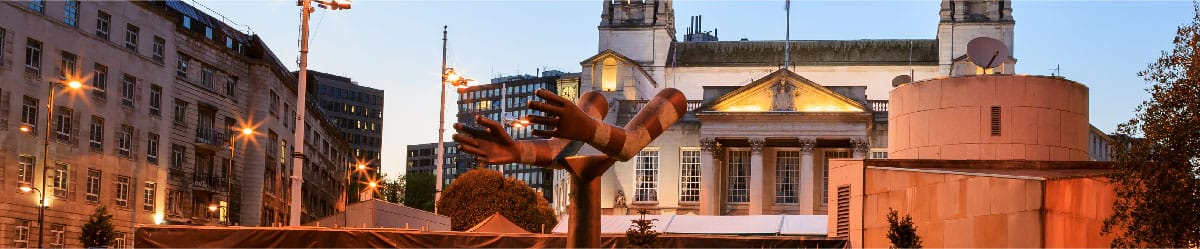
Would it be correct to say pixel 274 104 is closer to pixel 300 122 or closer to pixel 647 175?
pixel 647 175

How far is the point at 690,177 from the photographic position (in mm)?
92188

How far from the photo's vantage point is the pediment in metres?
88.8

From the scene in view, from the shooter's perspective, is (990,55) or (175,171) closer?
(990,55)

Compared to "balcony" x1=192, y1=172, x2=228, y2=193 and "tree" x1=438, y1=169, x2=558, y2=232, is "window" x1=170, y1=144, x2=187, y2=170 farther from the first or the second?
"tree" x1=438, y1=169, x2=558, y2=232

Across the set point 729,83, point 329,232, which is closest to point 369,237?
point 329,232

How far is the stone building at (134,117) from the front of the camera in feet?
228

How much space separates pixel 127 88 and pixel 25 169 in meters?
10.8

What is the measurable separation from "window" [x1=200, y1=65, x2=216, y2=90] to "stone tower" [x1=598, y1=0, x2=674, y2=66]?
24503 mm

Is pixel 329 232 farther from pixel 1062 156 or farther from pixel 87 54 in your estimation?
pixel 87 54

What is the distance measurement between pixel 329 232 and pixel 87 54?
151ft

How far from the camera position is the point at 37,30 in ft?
232

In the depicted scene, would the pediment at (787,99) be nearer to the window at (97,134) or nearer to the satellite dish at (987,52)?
the window at (97,134)

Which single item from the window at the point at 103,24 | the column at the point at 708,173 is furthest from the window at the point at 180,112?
the column at the point at 708,173

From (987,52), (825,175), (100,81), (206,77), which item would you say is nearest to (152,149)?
(100,81)
